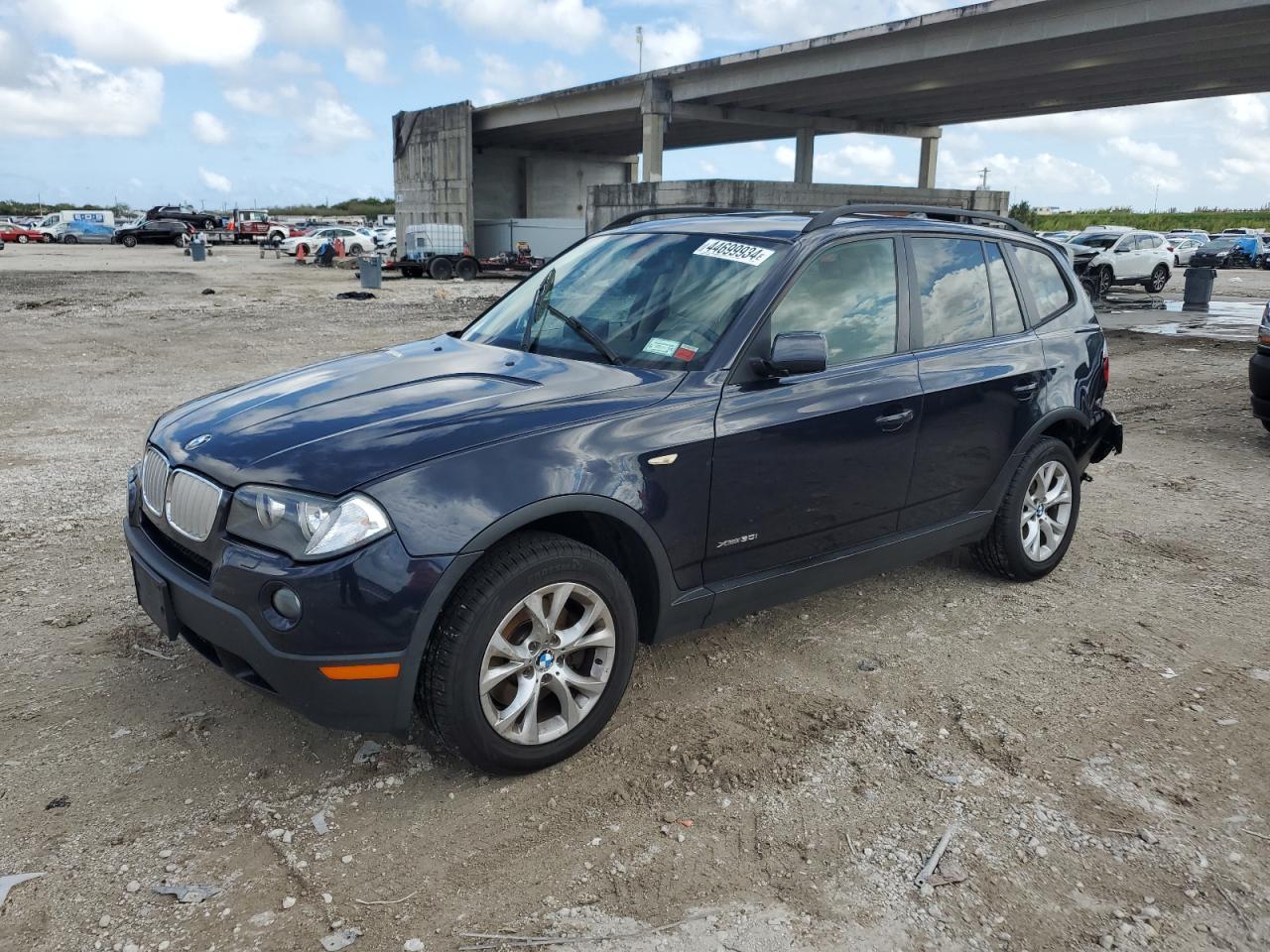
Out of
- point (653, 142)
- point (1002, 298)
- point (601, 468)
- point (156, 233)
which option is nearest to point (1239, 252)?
point (653, 142)

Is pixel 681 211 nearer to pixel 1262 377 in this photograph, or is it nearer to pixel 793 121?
pixel 1262 377

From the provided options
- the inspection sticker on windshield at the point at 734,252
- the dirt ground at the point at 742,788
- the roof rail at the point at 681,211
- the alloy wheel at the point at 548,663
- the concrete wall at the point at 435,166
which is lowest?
the dirt ground at the point at 742,788

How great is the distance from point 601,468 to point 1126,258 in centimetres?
2800

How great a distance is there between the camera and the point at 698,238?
13.6 feet

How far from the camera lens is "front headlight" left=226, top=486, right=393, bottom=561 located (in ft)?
9.18

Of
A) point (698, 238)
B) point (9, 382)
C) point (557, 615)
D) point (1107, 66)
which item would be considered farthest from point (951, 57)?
point (557, 615)

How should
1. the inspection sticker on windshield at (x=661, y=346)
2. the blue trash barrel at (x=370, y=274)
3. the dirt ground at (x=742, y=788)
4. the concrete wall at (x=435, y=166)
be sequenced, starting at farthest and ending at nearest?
1. the concrete wall at (x=435, y=166)
2. the blue trash barrel at (x=370, y=274)
3. the inspection sticker on windshield at (x=661, y=346)
4. the dirt ground at (x=742, y=788)

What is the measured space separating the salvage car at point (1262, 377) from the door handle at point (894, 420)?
17.2ft

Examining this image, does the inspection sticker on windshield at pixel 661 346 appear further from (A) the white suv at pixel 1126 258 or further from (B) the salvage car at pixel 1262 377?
(A) the white suv at pixel 1126 258

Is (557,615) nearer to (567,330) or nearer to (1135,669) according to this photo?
(567,330)

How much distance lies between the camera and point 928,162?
1692 inches

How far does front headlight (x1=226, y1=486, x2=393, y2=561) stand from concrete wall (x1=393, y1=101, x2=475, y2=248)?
41.2 metres

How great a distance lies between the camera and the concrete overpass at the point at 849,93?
23984 millimetres

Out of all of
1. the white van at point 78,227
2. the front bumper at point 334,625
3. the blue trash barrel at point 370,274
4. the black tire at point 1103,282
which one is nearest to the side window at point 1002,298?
the front bumper at point 334,625
